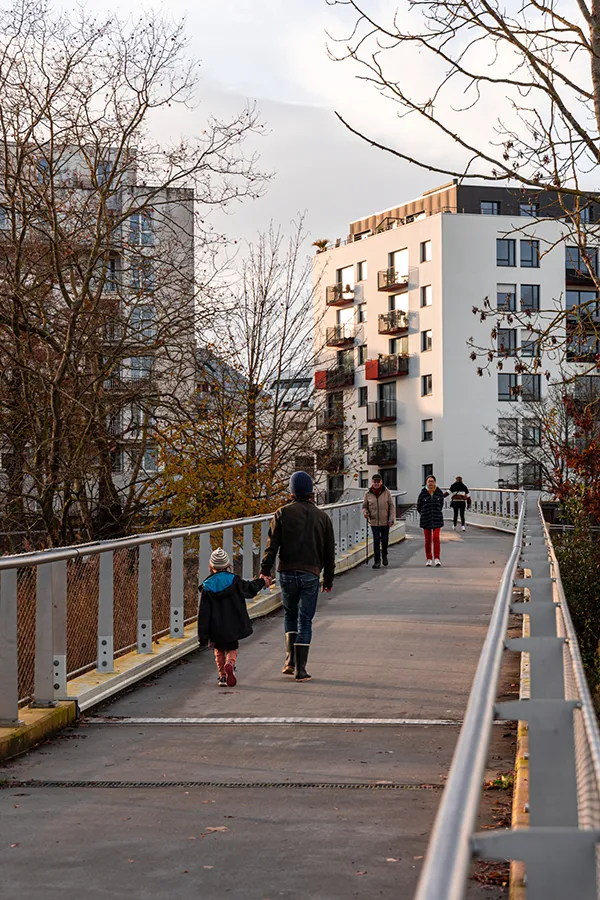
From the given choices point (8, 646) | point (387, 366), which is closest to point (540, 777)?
point (8, 646)

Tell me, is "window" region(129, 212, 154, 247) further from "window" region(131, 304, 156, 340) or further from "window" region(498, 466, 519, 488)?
"window" region(498, 466, 519, 488)

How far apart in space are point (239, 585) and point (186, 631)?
2.60 metres

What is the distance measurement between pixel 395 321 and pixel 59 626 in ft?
220

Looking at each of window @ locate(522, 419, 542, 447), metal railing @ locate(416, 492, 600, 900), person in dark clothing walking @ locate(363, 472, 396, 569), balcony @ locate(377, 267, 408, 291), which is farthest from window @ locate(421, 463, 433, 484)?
metal railing @ locate(416, 492, 600, 900)

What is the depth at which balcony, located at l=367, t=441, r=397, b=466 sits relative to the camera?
2995 inches

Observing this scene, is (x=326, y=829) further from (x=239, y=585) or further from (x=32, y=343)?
(x=32, y=343)

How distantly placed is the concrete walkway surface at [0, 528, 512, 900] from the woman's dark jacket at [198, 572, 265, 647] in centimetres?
44

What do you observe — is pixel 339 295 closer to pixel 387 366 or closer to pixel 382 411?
pixel 387 366

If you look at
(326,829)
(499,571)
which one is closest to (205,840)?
(326,829)

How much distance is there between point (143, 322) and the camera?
2012 cm

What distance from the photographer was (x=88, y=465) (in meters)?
20.3

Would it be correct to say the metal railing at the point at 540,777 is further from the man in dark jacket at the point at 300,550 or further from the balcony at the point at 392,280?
the balcony at the point at 392,280

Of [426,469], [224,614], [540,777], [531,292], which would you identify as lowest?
[224,614]

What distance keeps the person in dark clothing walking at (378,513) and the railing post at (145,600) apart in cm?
1277
